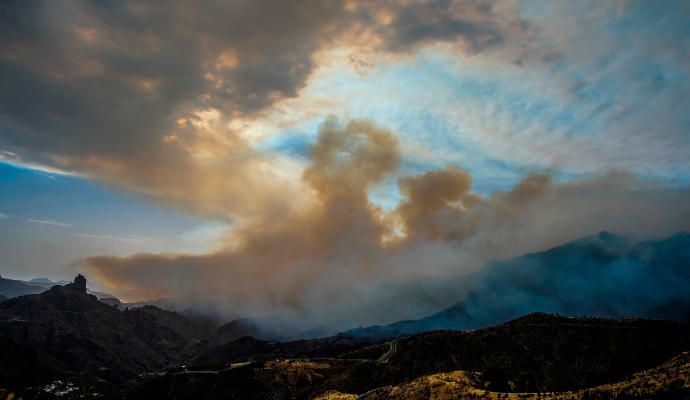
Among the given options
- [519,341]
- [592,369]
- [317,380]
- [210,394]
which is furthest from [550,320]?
[210,394]

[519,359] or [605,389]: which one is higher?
[605,389]

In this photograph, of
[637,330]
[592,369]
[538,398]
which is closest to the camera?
[538,398]

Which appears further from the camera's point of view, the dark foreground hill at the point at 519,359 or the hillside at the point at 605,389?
the dark foreground hill at the point at 519,359

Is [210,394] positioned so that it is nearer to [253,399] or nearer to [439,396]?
[253,399]

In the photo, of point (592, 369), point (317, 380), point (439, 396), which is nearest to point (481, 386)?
point (439, 396)

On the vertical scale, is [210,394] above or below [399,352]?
below

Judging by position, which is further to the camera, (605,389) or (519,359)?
(519,359)

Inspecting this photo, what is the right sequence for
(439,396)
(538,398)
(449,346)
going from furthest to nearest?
1. (449,346)
2. (439,396)
3. (538,398)

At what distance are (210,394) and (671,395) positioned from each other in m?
186

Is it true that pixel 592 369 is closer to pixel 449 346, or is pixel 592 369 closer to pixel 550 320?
pixel 550 320

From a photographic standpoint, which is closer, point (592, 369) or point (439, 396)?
point (439, 396)

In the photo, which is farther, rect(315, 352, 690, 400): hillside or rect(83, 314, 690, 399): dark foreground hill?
rect(83, 314, 690, 399): dark foreground hill

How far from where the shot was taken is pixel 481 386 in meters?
83.8

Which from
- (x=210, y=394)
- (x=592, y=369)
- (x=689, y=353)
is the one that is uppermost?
(x=689, y=353)
